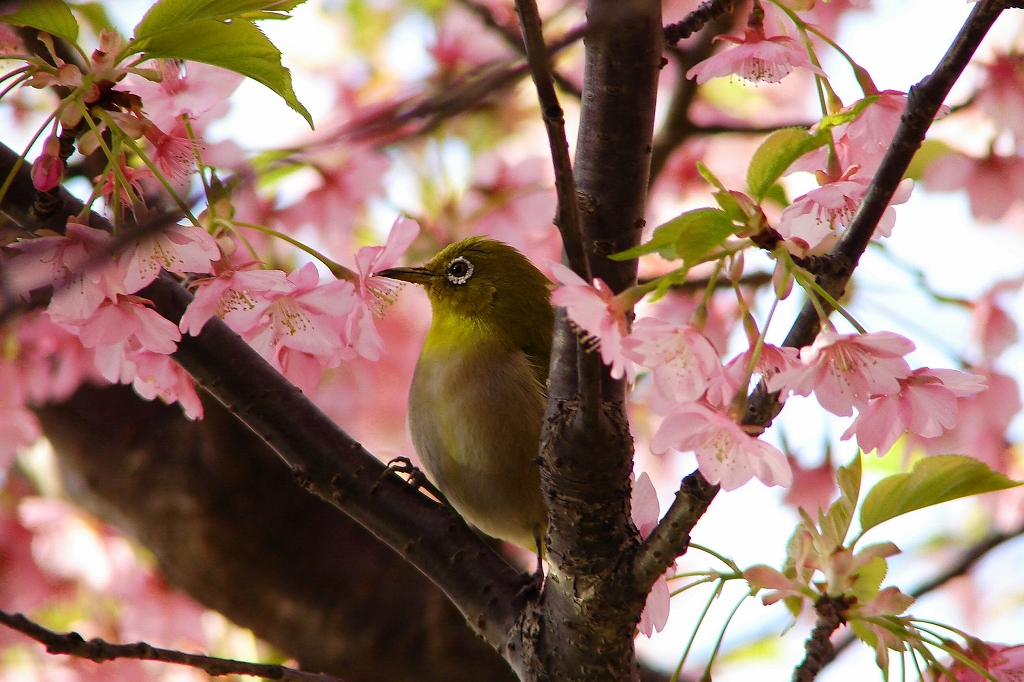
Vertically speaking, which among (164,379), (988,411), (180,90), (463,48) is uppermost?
(463,48)

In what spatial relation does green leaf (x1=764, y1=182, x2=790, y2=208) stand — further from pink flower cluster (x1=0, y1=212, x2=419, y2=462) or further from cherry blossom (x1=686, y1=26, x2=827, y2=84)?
pink flower cluster (x1=0, y1=212, x2=419, y2=462)

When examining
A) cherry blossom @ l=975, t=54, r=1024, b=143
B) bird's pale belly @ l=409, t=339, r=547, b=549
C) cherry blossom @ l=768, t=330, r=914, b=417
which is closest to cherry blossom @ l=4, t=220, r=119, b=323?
cherry blossom @ l=768, t=330, r=914, b=417

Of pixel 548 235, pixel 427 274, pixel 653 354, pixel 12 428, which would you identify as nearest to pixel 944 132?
pixel 548 235

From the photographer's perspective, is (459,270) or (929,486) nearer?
(929,486)

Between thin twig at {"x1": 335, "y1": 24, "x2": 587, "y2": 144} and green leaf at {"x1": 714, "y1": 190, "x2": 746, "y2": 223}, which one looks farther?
green leaf at {"x1": 714, "y1": 190, "x2": 746, "y2": 223}

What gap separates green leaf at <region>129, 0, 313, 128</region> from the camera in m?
1.18

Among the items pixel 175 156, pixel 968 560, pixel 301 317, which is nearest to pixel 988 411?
pixel 968 560

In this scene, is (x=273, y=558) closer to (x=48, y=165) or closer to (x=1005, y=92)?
(x=48, y=165)

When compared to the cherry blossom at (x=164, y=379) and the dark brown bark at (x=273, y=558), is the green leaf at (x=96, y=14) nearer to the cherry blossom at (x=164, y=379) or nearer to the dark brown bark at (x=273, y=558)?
the cherry blossom at (x=164, y=379)

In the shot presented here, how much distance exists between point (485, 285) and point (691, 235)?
5.11ft

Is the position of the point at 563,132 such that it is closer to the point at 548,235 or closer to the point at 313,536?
the point at 313,536

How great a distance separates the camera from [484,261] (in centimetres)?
258

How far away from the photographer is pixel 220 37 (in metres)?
1.23

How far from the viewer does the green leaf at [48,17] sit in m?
1.17
